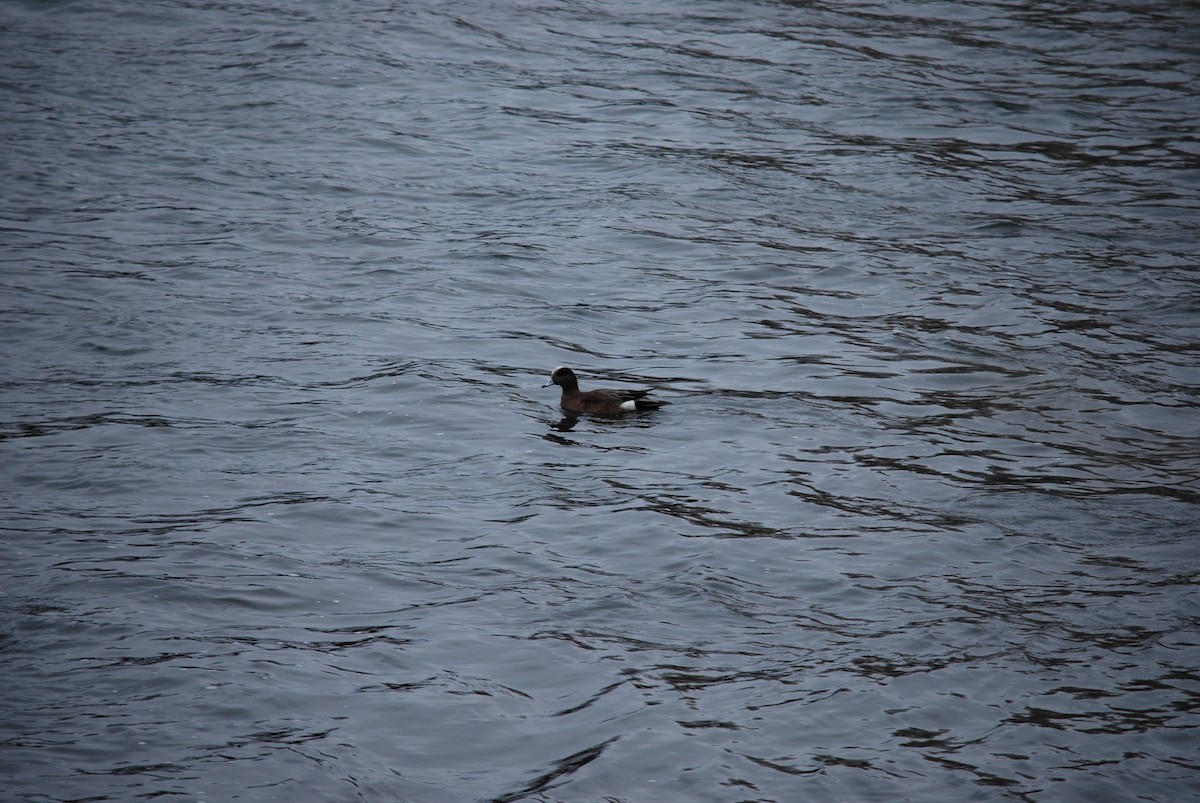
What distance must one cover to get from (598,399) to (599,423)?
266 mm

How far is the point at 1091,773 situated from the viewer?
6480mm

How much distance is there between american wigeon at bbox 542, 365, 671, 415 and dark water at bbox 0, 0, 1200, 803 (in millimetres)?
258

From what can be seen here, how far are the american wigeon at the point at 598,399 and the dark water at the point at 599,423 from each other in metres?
0.26

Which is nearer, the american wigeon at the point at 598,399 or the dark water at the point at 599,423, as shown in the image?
the dark water at the point at 599,423

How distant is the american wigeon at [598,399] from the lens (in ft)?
36.2

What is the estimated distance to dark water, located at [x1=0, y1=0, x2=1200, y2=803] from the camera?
22.6 ft

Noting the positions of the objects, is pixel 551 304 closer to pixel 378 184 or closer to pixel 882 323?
pixel 882 323

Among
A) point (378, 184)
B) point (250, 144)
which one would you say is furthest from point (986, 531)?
point (250, 144)

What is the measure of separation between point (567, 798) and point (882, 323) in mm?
8144

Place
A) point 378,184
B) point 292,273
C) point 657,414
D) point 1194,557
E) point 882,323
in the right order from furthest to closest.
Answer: point 378,184 → point 292,273 → point 882,323 → point 657,414 → point 1194,557

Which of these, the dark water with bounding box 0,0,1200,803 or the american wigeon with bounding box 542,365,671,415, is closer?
the dark water with bounding box 0,0,1200,803

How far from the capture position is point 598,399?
1105 cm

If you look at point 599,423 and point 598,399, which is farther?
point 599,423

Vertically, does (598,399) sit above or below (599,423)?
above
